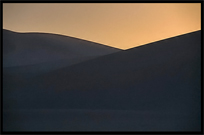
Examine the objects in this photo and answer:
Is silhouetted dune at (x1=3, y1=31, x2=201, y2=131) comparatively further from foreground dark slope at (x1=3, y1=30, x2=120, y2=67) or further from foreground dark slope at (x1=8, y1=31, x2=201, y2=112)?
foreground dark slope at (x1=3, y1=30, x2=120, y2=67)

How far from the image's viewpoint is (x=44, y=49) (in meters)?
4.14

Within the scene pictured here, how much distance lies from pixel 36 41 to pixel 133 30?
147 cm

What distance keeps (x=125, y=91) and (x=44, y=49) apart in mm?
1357

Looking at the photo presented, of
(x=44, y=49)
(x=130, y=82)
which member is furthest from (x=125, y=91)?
(x=44, y=49)

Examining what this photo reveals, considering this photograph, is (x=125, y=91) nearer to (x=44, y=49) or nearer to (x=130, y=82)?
(x=130, y=82)

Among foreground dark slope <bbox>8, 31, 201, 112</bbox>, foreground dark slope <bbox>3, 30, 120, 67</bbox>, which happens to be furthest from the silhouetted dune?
foreground dark slope <bbox>3, 30, 120, 67</bbox>

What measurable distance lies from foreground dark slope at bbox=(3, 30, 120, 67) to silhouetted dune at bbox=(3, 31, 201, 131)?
150 mm

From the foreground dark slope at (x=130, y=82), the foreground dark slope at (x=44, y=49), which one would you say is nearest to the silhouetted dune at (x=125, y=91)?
the foreground dark slope at (x=130, y=82)

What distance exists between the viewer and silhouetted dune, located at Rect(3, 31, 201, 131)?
3639mm

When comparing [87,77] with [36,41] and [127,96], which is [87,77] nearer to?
[127,96]

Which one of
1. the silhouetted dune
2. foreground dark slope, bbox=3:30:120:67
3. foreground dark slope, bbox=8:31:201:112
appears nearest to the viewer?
the silhouetted dune

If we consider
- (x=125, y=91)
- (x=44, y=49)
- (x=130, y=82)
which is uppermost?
(x=44, y=49)

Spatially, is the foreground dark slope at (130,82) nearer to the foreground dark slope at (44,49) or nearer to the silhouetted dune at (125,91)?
the silhouetted dune at (125,91)

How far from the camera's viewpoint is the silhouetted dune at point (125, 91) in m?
3.64
